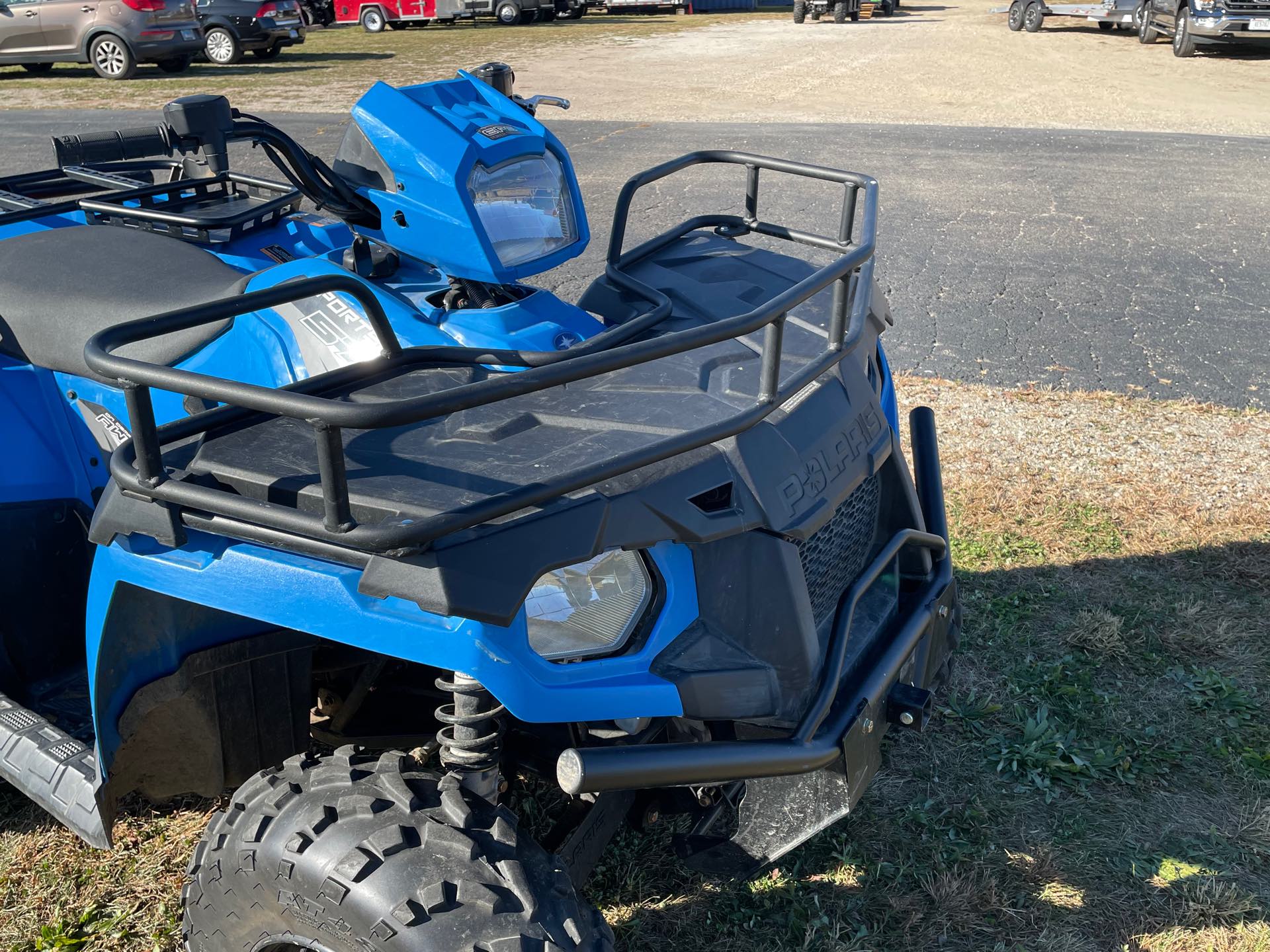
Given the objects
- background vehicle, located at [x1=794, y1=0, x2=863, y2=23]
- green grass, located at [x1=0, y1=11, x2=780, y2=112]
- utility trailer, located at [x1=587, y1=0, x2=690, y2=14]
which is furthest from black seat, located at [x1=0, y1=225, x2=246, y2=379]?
utility trailer, located at [x1=587, y1=0, x2=690, y2=14]

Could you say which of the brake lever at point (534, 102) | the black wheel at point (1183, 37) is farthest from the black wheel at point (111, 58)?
the black wheel at point (1183, 37)

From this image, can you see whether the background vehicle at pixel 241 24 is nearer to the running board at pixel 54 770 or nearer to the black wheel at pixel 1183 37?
the black wheel at pixel 1183 37

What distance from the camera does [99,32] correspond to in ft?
52.0

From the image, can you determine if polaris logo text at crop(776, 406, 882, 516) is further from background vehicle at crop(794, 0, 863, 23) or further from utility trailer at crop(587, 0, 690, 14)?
utility trailer at crop(587, 0, 690, 14)

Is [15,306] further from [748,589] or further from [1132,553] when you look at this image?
[1132,553]

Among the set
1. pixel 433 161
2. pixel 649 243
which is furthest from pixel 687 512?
pixel 649 243

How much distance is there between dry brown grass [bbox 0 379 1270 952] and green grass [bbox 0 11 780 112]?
1105cm

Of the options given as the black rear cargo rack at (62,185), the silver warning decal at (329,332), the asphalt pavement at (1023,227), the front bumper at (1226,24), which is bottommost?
the asphalt pavement at (1023,227)

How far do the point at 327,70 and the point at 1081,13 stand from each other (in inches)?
560

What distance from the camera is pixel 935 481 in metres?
2.83

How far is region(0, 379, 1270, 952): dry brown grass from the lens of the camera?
2.61m

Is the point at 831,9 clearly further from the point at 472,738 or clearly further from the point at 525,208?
the point at 472,738

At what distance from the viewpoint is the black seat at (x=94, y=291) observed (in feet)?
8.10

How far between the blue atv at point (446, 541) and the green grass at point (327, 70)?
11.3 m
